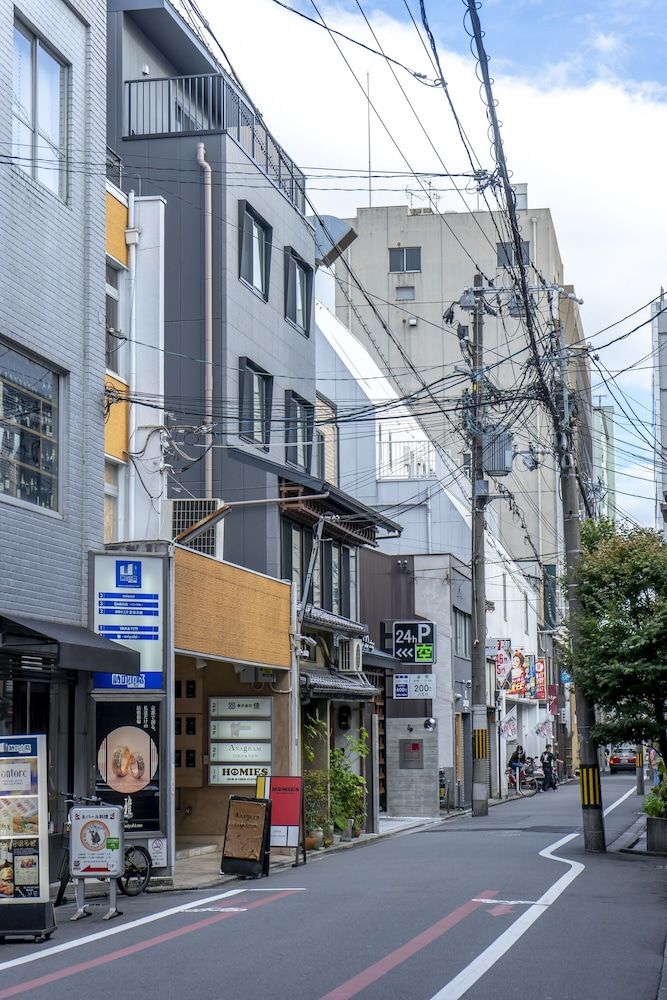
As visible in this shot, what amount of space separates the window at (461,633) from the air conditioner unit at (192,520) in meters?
22.6

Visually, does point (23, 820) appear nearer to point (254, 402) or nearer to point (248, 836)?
point (248, 836)

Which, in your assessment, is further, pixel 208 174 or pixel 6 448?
pixel 208 174

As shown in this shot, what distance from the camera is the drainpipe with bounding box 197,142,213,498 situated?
26.5m

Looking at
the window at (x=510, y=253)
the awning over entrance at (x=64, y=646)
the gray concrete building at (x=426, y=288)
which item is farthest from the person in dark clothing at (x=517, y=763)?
the awning over entrance at (x=64, y=646)

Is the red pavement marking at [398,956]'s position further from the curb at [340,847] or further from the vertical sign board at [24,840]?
the curb at [340,847]

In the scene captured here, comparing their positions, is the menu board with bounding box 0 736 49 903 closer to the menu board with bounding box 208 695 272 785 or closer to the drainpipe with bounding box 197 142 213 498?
the menu board with bounding box 208 695 272 785

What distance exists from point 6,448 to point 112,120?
12858 mm

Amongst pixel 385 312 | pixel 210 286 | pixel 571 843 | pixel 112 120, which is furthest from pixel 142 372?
pixel 385 312

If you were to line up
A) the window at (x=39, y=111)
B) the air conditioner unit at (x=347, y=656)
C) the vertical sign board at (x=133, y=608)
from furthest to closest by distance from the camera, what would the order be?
the air conditioner unit at (x=347, y=656), the vertical sign board at (x=133, y=608), the window at (x=39, y=111)

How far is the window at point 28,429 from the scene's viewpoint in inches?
701

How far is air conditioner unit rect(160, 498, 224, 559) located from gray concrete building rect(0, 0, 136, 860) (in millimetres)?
3777

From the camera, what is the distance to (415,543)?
54.3 meters

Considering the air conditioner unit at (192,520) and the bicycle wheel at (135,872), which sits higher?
the air conditioner unit at (192,520)

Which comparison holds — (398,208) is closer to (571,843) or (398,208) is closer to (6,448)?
(571,843)
